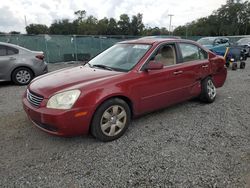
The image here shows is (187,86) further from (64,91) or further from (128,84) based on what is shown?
(64,91)

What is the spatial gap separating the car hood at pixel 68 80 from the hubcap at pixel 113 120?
505 mm

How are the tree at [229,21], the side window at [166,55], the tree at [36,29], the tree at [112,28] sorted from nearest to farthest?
the side window at [166,55]
the tree at [229,21]
the tree at [112,28]
the tree at [36,29]

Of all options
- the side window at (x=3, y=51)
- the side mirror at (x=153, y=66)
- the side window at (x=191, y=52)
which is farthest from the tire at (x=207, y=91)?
the side window at (x=3, y=51)

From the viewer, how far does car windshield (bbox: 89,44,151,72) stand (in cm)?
397

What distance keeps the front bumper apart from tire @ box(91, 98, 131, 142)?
0.14 metres

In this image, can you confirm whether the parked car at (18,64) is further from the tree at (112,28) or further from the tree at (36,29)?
the tree at (36,29)

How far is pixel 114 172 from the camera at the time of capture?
279 centimetres

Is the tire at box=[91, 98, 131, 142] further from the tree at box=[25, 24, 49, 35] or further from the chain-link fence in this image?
the tree at box=[25, 24, 49, 35]

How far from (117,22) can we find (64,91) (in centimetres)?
8259

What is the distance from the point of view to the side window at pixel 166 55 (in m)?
4.18

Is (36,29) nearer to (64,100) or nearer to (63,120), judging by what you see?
(64,100)

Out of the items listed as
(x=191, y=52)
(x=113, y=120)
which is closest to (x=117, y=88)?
(x=113, y=120)

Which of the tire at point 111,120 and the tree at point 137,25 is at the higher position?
the tree at point 137,25

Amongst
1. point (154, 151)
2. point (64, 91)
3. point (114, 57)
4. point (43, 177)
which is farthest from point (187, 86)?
point (43, 177)
